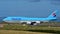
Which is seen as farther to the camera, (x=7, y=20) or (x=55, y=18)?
(x=55, y=18)

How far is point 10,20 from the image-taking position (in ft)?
296

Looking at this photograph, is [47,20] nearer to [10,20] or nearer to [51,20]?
[51,20]

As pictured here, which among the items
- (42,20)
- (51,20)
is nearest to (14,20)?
(42,20)

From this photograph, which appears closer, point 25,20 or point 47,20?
point 25,20

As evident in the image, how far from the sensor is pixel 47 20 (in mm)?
99688

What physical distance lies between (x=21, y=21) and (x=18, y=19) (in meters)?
1.82

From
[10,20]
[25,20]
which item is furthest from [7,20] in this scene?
[25,20]

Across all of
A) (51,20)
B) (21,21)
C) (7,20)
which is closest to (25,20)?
(21,21)

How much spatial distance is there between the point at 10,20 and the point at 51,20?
24.3 m

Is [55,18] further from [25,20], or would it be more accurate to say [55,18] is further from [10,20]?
[10,20]

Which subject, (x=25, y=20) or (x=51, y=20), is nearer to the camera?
(x=25, y=20)

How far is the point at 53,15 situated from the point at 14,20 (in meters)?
22.9

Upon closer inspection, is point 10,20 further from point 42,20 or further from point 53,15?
point 53,15

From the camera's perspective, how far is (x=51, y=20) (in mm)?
101875
